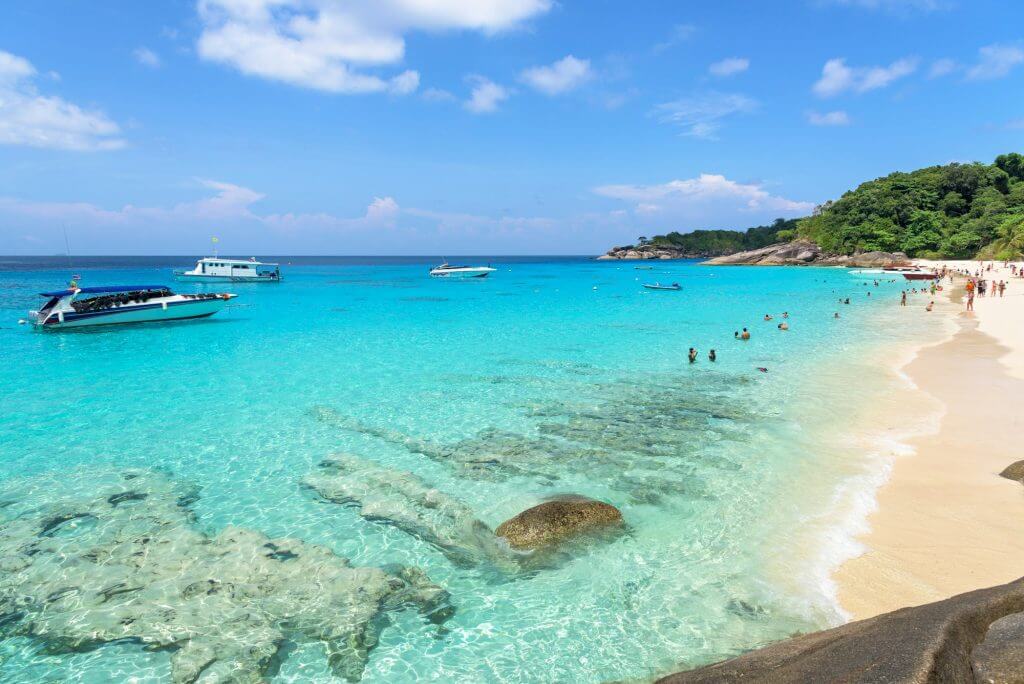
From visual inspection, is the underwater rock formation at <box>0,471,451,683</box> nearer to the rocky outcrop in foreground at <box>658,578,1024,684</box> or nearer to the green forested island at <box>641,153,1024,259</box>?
the rocky outcrop in foreground at <box>658,578,1024,684</box>

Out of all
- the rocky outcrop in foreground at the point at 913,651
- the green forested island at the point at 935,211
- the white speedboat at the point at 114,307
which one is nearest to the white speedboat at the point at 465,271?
the white speedboat at the point at 114,307

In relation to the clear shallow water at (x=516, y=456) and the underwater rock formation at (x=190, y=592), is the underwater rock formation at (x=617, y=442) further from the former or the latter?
the underwater rock formation at (x=190, y=592)

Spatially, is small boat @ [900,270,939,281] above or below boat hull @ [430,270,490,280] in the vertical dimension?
below

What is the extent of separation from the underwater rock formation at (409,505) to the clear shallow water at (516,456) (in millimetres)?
179

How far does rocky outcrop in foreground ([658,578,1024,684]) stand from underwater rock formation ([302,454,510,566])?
4235 millimetres

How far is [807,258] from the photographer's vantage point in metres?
131

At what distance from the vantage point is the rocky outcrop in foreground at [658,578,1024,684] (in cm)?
395

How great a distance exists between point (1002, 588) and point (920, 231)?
130m

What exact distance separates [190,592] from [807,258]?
147326 mm

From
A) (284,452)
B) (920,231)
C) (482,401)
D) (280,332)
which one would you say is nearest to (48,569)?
(284,452)

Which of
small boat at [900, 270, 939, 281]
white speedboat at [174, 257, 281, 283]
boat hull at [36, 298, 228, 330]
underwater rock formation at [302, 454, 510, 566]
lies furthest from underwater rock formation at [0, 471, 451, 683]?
small boat at [900, 270, 939, 281]

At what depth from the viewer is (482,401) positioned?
1820cm

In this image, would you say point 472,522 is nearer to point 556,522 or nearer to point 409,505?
point 409,505

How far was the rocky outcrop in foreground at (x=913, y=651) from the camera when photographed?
156 inches
